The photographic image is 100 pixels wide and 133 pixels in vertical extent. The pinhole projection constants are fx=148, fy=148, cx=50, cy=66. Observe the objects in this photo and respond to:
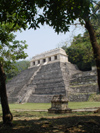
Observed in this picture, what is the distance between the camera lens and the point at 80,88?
20.3m

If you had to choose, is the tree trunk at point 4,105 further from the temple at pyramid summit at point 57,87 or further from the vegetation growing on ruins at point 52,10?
the temple at pyramid summit at point 57,87

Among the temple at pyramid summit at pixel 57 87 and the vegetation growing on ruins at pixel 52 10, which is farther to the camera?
the temple at pyramid summit at pixel 57 87

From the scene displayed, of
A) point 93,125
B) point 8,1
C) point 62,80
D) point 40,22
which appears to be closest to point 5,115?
point 93,125

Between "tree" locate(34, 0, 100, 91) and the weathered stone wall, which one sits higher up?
"tree" locate(34, 0, 100, 91)

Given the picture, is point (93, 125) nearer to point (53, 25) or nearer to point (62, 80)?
point (53, 25)

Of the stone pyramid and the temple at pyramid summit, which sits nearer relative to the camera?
the temple at pyramid summit

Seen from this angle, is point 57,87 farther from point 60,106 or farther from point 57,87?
point 60,106

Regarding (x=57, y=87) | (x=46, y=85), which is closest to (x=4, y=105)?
(x=57, y=87)

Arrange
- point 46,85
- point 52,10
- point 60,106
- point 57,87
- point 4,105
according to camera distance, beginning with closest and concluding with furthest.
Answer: point 52,10 → point 4,105 → point 60,106 → point 57,87 → point 46,85

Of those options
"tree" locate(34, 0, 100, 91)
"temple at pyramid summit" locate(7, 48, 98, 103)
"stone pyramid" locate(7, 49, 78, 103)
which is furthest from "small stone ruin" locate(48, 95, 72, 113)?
"stone pyramid" locate(7, 49, 78, 103)

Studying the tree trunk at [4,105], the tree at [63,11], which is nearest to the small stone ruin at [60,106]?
the tree trunk at [4,105]

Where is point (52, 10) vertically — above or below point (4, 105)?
above

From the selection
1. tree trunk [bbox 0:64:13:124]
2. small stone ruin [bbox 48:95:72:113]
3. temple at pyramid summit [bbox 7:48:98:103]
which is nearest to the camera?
tree trunk [bbox 0:64:13:124]

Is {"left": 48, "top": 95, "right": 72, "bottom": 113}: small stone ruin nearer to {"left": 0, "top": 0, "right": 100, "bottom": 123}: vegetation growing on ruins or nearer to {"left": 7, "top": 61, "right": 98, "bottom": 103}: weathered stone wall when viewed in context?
{"left": 0, "top": 0, "right": 100, "bottom": 123}: vegetation growing on ruins
